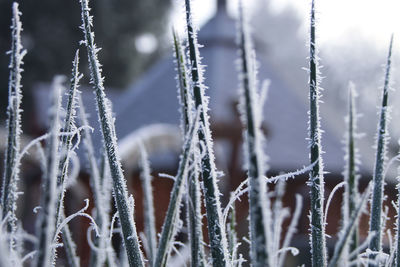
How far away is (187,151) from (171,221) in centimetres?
7

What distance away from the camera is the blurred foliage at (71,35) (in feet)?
49.7

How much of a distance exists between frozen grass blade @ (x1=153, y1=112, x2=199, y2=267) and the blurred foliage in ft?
46.3

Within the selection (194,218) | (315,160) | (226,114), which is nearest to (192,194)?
(194,218)

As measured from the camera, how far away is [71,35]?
51.6ft

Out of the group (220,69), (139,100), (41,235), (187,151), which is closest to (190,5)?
(187,151)

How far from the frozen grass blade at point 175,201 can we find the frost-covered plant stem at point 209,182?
34 millimetres

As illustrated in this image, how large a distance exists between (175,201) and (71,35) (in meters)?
15.8

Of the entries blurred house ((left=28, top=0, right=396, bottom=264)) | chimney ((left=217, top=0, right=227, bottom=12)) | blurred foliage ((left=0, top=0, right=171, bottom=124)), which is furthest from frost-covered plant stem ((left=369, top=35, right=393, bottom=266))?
blurred foliage ((left=0, top=0, right=171, bottom=124))

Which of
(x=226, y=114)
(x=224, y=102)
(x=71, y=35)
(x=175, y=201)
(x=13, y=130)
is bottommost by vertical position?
(x=175, y=201)

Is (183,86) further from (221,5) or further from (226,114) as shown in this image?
(221,5)

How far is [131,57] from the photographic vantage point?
16.8 metres

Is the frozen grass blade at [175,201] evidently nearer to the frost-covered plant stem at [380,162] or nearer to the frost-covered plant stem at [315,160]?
the frost-covered plant stem at [315,160]

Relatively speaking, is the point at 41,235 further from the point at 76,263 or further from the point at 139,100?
the point at 139,100

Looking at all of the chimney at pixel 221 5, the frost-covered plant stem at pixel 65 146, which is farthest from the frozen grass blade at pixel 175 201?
the chimney at pixel 221 5
